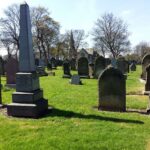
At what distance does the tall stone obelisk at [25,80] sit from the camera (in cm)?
970

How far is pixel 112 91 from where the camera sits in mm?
10961

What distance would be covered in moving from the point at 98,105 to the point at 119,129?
329 cm

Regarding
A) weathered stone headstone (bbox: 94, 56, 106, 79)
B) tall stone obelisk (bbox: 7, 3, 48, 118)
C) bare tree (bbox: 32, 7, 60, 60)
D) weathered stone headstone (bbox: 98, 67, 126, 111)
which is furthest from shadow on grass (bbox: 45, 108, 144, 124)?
bare tree (bbox: 32, 7, 60, 60)

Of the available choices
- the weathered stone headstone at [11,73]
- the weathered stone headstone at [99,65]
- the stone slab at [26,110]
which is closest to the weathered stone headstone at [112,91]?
the stone slab at [26,110]

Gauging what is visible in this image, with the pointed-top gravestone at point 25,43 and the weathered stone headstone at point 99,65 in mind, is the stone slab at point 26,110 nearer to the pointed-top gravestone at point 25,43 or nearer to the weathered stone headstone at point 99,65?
the pointed-top gravestone at point 25,43

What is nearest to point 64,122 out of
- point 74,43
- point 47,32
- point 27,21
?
point 27,21

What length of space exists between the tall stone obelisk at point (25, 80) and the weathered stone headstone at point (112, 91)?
219 centimetres

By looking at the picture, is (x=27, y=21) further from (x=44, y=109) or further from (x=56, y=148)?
(x=56, y=148)

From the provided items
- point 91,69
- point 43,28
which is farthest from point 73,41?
point 91,69

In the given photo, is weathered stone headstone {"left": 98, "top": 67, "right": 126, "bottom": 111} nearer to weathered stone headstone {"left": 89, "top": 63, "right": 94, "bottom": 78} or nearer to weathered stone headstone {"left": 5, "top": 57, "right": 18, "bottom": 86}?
weathered stone headstone {"left": 5, "top": 57, "right": 18, "bottom": 86}

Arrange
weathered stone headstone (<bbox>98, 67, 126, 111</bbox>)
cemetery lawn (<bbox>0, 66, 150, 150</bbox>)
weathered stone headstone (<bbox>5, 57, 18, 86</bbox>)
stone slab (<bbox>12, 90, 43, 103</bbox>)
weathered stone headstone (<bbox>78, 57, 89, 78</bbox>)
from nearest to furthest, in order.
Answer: cemetery lawn (<bbox>0, 66, 150, 150</bbox>) < stone slab (<bbox>12, 90, 43, 103</bbox>) < weathered stone headstone (<bbox>98, 67, 126, 111</bbox>) < weathered stone headstone (<bbox>5, 57, 18, 86</bbox>) < weathered stone headstone (<bbox>78, 57, 89, 78</bbox>)

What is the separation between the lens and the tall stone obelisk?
9.70m

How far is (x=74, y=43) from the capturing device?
90.2 metres

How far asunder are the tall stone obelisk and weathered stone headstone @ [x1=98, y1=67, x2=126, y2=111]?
2192 millimetres
